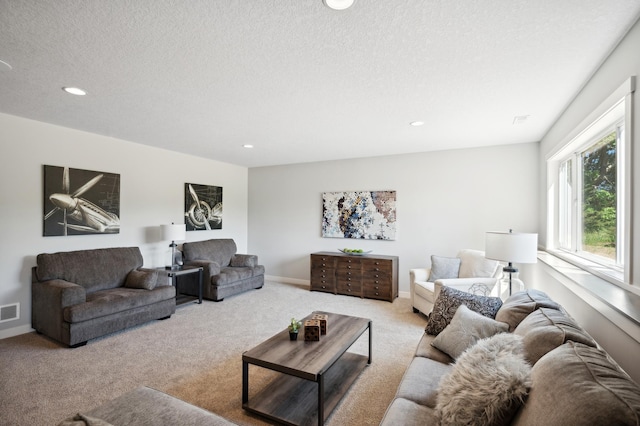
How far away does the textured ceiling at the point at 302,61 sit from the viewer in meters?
1.64

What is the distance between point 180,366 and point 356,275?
9.86ft

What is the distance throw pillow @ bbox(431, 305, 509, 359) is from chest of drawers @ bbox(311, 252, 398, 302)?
2.72m

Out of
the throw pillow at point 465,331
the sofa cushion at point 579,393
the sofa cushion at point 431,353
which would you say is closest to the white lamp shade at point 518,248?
the throw pillow at point 465,331

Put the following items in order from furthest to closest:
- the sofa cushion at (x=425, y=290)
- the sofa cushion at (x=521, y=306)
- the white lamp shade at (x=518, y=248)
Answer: the sofa cushion at (x=425, y=290), the white lamp shade at (x=518, y=248), the sofa cushion at (x=521, y=306)

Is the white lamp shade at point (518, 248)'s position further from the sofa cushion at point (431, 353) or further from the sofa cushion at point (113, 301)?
the sofa cushion at point (113, 301)

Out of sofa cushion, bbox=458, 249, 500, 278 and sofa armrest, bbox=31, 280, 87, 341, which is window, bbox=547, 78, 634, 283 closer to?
sofa cushion, bbox=458, 249, 500, 278

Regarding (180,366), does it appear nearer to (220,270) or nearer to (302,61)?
(220,270)

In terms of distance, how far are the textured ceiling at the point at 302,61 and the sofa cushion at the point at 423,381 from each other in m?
1.96

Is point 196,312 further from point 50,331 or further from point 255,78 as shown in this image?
point 255,78

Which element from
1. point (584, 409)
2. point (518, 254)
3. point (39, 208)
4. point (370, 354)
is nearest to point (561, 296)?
point (518, 254)

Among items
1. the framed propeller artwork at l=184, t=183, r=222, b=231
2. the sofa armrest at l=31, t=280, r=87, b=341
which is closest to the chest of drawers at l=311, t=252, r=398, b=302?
the framed propeller artwork at l=184, t=183, r=222, b=231

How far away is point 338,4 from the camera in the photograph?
155 cm

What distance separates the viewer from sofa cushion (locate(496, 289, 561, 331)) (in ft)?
5.99

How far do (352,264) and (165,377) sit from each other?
321 centimetres
